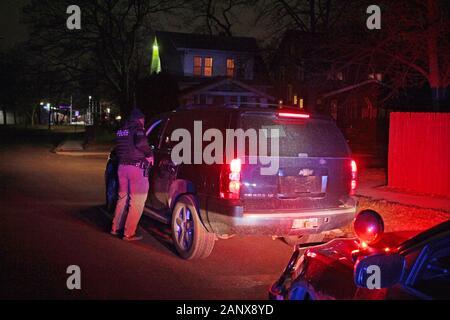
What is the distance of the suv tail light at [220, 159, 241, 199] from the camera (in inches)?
245

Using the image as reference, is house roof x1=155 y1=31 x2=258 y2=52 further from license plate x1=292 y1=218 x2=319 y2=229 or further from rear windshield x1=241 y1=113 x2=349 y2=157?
license plate x1=292 y1=218 x2=319 y2=229

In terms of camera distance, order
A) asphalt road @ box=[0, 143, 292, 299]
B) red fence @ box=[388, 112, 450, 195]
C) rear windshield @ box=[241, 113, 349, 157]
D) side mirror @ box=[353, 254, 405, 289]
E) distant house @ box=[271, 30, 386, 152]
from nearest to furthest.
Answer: side mirror @ box=[353, 254, 405, 289], asphalt road @ box=[0, 143, 292, 299], rear windshield @ box=[241, 113, 349, 157], red fence @ box=[388, 112, 450, 195], distant house @ box=[271, 30, 386, 152]

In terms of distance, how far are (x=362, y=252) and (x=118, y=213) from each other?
5.32 m

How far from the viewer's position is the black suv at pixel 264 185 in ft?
20.6

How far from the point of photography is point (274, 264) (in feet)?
22.5

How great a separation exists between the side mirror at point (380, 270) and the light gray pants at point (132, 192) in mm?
5426

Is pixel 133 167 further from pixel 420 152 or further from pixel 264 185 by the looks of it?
pixel 420 152

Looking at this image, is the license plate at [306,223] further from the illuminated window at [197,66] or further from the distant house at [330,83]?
the illuminated window at [197,66]

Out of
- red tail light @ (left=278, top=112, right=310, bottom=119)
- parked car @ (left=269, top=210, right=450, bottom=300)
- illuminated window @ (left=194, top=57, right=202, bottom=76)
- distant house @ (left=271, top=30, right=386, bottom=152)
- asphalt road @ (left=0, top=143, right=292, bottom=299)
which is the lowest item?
asphalt road @ (left=0, top=143, right=292, bottom=299)

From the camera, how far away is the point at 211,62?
43688mm

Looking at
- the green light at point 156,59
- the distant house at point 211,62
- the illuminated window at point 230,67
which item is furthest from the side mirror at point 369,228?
the green light at point 156,59
